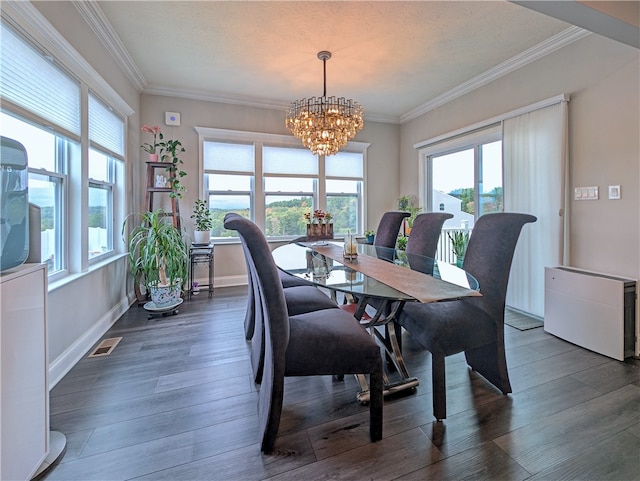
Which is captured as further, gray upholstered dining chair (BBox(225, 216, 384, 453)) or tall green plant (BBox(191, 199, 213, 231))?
tall green plant (BBox(191, 199, 213, 231))

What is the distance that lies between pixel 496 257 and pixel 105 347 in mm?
3029

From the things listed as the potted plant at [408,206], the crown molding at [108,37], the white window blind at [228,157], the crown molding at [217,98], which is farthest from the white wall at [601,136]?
the crown molding at [108,37]

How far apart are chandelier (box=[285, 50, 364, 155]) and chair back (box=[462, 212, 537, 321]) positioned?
71.0 inches

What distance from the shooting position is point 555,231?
2.89m

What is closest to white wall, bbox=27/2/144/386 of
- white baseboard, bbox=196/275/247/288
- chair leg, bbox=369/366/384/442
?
white baseboard, bbox=196/275/247/288

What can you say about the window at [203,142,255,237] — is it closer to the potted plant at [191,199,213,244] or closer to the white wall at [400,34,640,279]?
the potted plant at [191,199,213,244]

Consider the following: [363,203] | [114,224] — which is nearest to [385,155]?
[363,203]

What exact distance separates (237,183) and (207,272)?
1.44 metres

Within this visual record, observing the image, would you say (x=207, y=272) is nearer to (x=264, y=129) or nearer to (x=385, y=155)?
(x=264, y=129)

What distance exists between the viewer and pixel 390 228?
10.7 ft

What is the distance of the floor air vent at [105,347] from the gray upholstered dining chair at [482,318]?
235cm

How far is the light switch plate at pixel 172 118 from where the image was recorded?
4055 millimetres

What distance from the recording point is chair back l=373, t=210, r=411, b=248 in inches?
125

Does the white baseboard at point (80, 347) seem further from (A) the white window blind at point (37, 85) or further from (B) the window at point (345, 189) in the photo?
(B) the window at point (345, 189)
